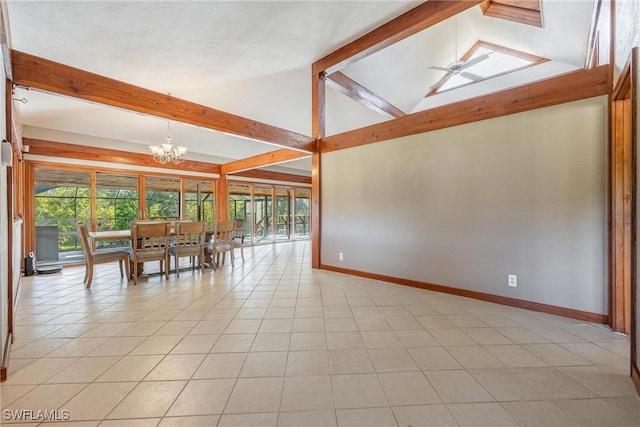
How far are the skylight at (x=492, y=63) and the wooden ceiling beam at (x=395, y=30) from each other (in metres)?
1.94

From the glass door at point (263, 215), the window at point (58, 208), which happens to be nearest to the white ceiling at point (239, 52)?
the window at point (58, 208)

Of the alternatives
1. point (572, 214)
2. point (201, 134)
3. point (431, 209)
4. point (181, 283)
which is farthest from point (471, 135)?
point (201, 134)

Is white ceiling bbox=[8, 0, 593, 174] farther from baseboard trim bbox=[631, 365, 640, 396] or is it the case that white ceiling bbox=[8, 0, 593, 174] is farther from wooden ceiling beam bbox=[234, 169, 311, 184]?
baseboard trim bbox=[631, 365, 640, 396]

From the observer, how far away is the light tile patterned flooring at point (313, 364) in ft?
4.30

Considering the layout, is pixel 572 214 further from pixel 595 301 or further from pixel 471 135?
pixel 471 135

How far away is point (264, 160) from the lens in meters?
5.75

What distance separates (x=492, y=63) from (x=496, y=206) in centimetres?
442

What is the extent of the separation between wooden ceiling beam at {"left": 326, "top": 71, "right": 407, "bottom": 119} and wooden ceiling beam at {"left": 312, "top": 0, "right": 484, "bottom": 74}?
300 millimetres

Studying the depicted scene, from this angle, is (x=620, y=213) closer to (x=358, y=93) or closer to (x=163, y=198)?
(x=358, y=93)

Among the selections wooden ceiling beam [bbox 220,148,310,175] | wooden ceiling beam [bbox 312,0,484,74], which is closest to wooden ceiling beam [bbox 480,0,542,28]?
wooden ceiling beam [bbox 312,0,484,74]

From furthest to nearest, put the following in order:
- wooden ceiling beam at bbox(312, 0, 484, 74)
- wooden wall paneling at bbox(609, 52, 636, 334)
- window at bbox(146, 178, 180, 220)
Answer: window at bbox(146, 178, 180, 220) < wooden ceiling beam at bbox(312, 0, 484, 74) < wooden wall paneling at bbox(609, 52, 636, 334)

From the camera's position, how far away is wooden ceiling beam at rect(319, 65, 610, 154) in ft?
7.75

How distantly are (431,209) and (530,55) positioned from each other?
4.24 metres

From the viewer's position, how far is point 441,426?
48.1 inches
